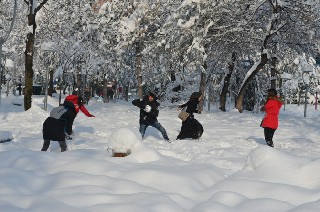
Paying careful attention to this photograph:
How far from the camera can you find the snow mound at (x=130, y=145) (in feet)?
23.0

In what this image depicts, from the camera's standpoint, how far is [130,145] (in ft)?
23.4

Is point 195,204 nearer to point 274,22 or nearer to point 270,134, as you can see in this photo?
point 270,134

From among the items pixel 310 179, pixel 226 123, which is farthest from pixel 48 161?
pixel 226 123

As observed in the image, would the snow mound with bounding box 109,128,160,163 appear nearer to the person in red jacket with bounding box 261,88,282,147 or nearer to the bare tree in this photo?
the person in red jacket with bounding box 261,88,282,147

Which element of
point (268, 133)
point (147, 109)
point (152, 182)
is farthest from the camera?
point (147, 109)

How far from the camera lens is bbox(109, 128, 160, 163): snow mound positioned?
7016 millimetres

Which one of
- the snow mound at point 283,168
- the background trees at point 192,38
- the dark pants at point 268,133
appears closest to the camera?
the snow mound at point 283,168

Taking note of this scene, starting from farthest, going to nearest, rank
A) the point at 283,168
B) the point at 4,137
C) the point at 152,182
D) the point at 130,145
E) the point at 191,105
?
1. the point at 191,105
2. the point at 4,137
3. the point at 130,145
4. the point at 283,168
5. the point at 152,182

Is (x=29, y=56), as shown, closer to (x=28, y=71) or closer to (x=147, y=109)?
(x=28, y=71)

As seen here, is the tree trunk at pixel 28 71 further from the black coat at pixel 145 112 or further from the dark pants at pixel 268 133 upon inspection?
the dark pants at pixel 268 133

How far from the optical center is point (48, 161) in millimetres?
6785

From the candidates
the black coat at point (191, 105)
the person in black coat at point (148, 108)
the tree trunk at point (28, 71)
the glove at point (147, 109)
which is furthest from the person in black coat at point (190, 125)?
the tree trunk at point (28, 71)

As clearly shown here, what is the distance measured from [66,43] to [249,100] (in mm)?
14163

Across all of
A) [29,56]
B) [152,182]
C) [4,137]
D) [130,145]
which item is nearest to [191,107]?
[130,145]
